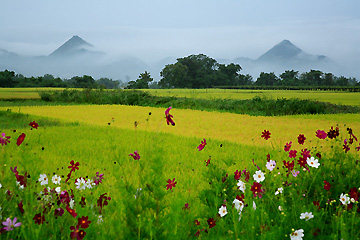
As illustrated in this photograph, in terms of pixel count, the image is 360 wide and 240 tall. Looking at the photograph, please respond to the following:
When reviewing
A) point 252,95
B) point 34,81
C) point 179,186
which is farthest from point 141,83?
point 179,186

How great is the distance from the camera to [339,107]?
65.4 ft

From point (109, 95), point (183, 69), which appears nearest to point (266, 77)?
point (183, 69)

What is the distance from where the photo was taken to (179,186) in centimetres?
487

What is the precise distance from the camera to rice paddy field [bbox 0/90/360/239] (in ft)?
8.75

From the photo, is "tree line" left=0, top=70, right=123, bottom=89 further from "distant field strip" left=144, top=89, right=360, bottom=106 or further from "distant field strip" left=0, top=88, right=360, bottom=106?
"distant field strip" left=144, top=89, right=360, bottom=106

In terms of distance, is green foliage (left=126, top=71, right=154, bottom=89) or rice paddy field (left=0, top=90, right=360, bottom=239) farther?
green foliage (left=126, top=71, right=154, bottom=89)

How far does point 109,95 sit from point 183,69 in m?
Answer: 43.3

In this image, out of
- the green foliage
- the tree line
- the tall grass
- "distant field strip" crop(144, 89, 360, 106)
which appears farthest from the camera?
the green foliage

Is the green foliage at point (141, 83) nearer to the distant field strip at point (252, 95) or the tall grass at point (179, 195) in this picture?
the distant field strip at point (252, 95)

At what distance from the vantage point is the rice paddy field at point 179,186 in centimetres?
267

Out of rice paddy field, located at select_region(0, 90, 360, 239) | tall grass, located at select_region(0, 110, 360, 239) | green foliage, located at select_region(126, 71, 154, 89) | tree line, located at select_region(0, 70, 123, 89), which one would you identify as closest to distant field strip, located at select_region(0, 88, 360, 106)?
tree line, located at select_region(0, 70, 123, 89)

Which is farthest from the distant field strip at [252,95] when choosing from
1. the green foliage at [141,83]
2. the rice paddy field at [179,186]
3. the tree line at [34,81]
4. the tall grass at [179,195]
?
the green foliage at [141,83]

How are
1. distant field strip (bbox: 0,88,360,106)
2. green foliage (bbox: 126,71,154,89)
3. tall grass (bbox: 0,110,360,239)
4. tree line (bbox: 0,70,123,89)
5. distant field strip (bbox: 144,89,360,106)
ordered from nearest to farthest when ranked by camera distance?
tall grass (bbox: 0,110,360,239) < distant field strip (bbox: 144,89,360,106) < distant field strip (bbox: 0,88,360,106) < tree line (bbox: 0,70,123,89) < green foliage (bbox: 126,71,154,89)

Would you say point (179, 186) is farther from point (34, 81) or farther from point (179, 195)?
point (34, 81)
